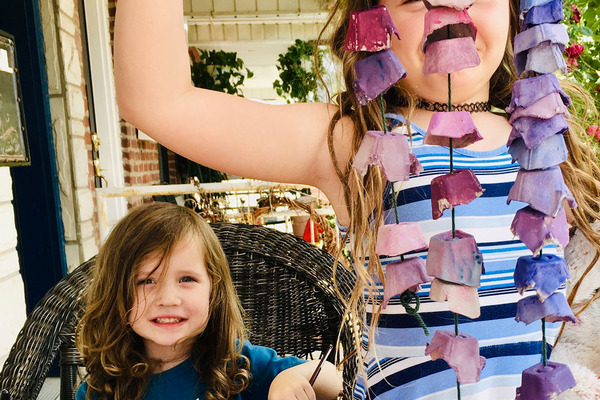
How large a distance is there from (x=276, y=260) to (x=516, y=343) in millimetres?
641

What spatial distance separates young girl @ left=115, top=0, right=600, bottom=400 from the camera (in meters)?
0.49

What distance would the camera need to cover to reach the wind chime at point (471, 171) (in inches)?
11.3

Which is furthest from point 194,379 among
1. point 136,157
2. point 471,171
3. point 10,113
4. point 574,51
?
point 136,157

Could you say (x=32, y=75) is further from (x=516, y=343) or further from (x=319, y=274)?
(x=516, y=343)

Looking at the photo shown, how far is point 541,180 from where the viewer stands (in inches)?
11.5

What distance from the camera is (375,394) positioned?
2.49 ft

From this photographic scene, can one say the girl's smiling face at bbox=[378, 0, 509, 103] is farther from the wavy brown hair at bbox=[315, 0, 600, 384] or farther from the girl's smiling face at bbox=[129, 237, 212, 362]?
the girl's smiling face at bbox=[129, 237, 212, 362]

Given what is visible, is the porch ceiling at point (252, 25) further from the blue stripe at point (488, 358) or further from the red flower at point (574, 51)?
the blue stripe at point (488, 358)

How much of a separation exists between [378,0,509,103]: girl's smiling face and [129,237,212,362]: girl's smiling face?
693 millimetres

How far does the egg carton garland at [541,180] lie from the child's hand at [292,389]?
2.41 feet

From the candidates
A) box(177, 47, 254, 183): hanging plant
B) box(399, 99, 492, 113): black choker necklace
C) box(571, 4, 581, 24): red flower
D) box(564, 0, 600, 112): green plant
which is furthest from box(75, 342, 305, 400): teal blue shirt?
box(177, 47, 254, 183): hanging plant

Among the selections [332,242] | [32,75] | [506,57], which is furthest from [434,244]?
[32,75]

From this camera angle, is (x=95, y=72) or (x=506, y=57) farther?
A: (x=95, y=72)

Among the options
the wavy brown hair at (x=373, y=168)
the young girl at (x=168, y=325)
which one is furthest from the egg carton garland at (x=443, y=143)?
the young girl at (x=168, y=325)
